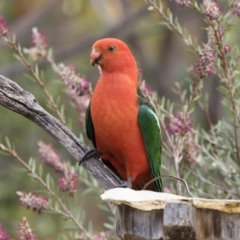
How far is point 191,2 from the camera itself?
108 inches

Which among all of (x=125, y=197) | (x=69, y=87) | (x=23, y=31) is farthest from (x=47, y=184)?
(x=23, y=31)

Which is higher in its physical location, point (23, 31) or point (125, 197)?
point (23, 31)

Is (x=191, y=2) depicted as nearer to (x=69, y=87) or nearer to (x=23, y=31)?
(x=69, y=87)

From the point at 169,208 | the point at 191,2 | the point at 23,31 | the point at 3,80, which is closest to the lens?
the point at 169,208

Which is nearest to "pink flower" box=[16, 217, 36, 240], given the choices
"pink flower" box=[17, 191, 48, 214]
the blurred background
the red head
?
"pink flower" box=[17, 191, 48, 214]

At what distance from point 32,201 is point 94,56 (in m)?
0.72

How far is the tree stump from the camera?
1.81 metres

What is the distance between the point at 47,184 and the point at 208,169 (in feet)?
2.65

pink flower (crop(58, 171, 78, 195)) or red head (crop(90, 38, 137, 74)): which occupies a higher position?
red head (crop(90, 38, 137, 74))

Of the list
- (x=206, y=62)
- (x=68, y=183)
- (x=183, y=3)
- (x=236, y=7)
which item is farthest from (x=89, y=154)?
(x=236, y=7)

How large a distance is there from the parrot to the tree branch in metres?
0.22

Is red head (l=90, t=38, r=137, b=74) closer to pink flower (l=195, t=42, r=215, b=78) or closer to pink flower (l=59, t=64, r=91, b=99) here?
pink flower (l=59, t=64, r=91, b=99)

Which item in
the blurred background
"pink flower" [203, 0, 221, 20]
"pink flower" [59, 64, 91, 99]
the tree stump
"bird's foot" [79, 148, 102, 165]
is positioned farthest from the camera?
the blurred background

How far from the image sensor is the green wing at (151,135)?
3.03 m
